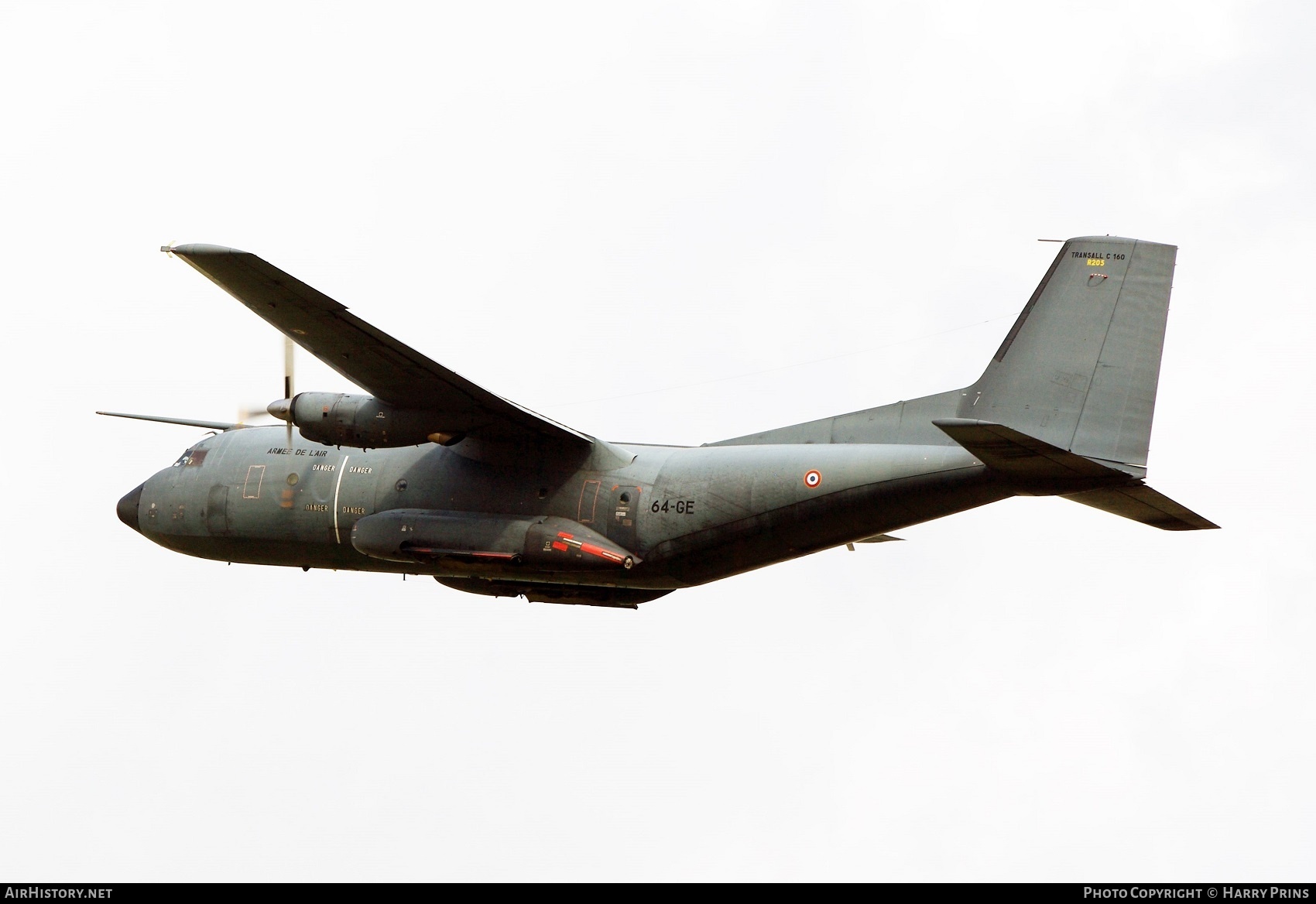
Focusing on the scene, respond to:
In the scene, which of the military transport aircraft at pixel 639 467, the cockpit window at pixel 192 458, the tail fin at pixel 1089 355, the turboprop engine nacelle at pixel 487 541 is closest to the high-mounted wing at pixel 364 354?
the military transport aircraft at pixel 639 467

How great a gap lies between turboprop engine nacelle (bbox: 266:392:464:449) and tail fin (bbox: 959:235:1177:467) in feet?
25.3

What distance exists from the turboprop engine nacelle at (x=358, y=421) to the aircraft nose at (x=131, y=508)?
5.26 m

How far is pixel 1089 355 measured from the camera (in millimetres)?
26672

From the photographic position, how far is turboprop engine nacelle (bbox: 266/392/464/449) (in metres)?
28.4

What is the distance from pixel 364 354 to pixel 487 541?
3.25m

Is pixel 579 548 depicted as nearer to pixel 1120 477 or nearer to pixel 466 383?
pixel 466 383

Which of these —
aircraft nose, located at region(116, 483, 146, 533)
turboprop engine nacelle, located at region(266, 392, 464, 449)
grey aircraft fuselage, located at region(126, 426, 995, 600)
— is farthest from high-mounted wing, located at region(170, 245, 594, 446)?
aircraft nose, located at region(116, 483, 146, 533)

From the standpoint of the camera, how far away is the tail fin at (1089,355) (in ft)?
86.2

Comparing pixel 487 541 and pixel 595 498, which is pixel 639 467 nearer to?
pixel 595 498

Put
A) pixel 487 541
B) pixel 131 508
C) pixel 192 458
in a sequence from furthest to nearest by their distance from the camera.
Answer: pixel 131 508 < pixel 192 458 < pixel 487 541

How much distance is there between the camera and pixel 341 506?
3058 cm

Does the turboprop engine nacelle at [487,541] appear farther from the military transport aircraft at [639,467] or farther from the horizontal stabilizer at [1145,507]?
the horizontal stabilizer at [1145,507]

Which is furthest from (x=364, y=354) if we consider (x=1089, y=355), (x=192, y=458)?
(x=1089, y=355)
